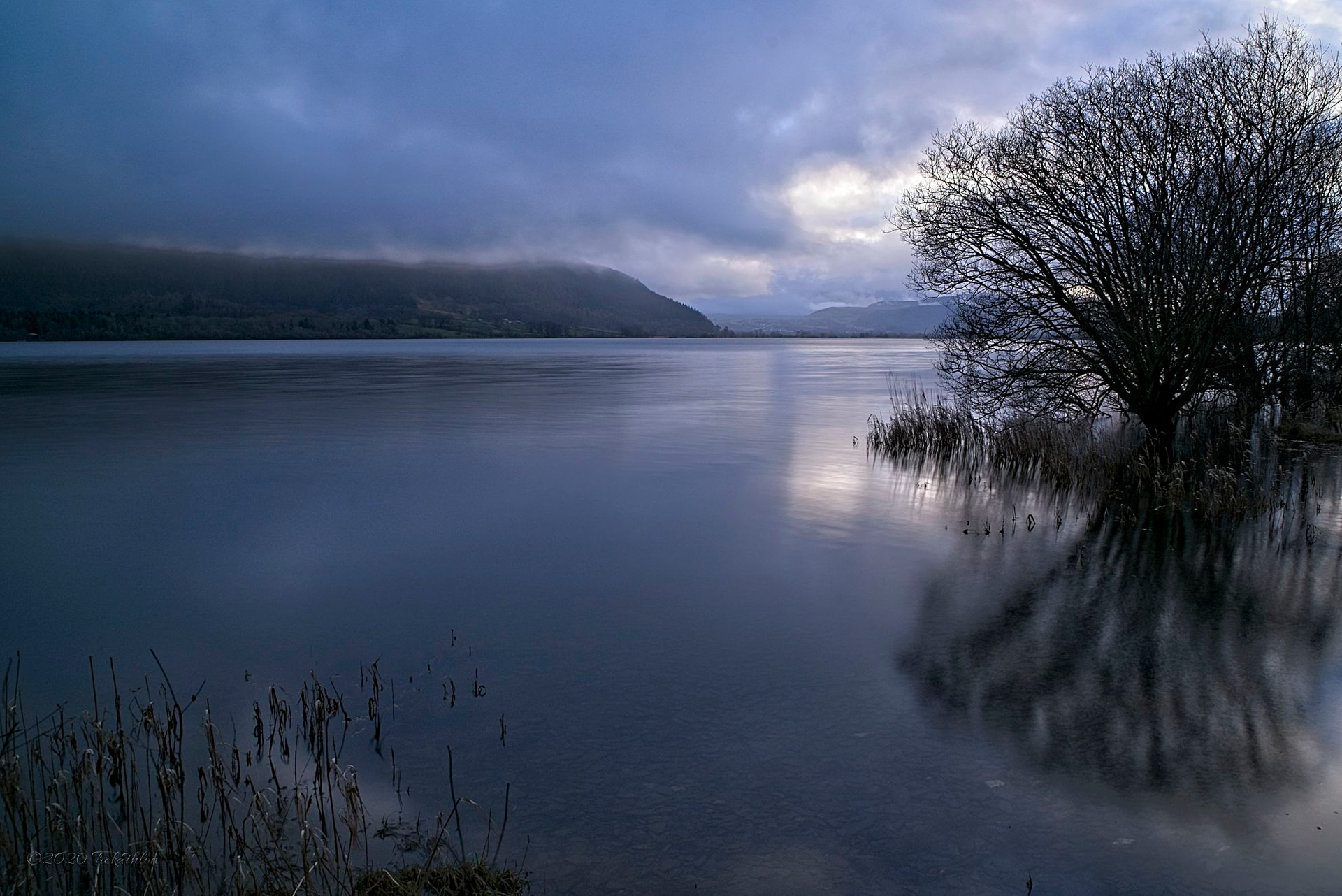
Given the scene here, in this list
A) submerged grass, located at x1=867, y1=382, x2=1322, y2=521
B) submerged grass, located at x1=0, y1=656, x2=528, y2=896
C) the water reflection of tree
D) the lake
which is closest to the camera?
submerged grass, located at x1=0, y1=656, x2=528, y2=896

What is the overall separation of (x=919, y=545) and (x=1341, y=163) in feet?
44.8

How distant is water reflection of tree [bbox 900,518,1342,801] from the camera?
550 cm

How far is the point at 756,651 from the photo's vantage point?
24.9ft

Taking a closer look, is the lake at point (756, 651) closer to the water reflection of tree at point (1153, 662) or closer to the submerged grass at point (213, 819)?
the water reflection of tree at point (1153, 662)

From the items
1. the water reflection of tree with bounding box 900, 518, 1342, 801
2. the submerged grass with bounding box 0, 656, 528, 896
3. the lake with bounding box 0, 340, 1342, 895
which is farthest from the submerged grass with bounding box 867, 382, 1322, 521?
the submerged grass with bounding box 0, 656, 528, 896

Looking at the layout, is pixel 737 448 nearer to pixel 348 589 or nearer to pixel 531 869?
pixel 348 589

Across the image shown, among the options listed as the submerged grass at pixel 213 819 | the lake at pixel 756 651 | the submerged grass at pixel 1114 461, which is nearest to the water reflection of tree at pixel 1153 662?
the lake at pixel 756 651

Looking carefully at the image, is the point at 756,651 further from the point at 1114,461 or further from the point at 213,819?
the point at 1114,461

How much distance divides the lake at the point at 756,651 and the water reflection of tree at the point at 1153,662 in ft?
0.12

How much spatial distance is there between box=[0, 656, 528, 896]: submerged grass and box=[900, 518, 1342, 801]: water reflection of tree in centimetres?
378

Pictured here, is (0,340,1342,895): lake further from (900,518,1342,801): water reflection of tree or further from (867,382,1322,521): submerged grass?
(867,382,1322,521): submerged grass

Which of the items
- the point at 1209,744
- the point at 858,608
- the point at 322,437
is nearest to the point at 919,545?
the point at 858,608

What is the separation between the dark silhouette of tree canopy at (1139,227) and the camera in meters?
15.5

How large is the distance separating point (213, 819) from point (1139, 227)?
1679 cm
